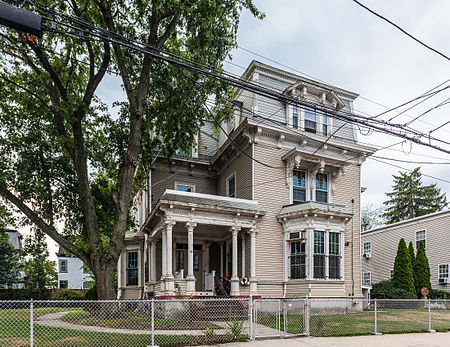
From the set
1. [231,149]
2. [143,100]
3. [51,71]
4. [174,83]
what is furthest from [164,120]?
[51,71]

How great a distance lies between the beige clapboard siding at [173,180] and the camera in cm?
1834

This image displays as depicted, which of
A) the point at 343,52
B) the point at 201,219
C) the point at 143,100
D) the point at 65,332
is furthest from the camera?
the point at 201,219

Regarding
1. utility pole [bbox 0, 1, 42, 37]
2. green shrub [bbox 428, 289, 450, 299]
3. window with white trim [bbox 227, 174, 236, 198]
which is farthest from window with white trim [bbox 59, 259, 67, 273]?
utility pole [bbox 0, 1, 42, 37]

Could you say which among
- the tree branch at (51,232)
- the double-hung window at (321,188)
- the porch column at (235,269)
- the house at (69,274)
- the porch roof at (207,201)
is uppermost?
the double-hung window at (321,188)

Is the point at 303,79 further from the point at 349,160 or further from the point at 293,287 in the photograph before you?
the point at 293,287

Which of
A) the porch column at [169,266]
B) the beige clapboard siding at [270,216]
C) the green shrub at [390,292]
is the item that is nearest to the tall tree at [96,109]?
the porch column at [169,266]

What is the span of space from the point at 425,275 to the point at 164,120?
1856 cm

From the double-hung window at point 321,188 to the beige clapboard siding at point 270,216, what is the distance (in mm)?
1756

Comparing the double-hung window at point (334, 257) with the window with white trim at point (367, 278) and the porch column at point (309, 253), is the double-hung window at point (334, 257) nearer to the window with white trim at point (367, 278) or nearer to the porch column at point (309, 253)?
the porch column at point (309, 253)

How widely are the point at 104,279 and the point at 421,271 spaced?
19.5m

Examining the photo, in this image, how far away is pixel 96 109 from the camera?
1534cm

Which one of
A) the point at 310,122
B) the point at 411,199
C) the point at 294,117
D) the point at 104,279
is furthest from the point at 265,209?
the point at 411,199

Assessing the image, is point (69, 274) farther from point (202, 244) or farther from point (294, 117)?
point (294, 117)

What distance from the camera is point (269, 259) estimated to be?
15680mm
